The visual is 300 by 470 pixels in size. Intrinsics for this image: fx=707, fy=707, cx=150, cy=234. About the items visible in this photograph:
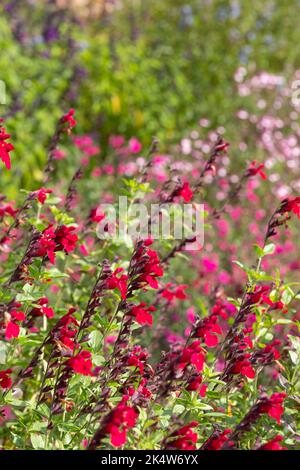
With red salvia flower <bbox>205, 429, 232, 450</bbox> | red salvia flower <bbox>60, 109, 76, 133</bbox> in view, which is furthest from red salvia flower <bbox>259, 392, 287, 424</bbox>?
red salvia flower <bbox>60, 109, 76, 133</bbox>

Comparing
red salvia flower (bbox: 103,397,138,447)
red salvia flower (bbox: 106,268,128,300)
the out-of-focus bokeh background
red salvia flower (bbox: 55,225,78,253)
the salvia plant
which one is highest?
red salvia flower (bbox: 55,225,78,253)

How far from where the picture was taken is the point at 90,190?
20.7 ft

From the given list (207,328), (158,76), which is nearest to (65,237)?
(207,328)

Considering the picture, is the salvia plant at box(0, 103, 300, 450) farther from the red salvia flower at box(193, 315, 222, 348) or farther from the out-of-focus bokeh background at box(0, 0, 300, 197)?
the out-of-focus bokeh background at box(0, 0, 300, 197)

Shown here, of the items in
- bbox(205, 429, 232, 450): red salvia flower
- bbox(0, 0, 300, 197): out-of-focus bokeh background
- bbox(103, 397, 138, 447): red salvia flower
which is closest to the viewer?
bbox(103, 397, 138, 447): red salvia flower

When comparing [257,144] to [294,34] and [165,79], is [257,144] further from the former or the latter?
[294,34]

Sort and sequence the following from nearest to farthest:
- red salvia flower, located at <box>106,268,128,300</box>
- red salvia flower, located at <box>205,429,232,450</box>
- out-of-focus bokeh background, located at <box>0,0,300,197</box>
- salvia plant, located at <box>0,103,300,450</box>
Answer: red salvia flower, located at <box>205,429,232,450</box>, salvia plant, located at <box>0,103,300,450</box>, red salvia flower, located at <box>106,268,128,300</box>, out-of-focus bokeh background, located at <box>0,0,300,197</box>

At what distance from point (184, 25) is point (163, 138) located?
2247 mm

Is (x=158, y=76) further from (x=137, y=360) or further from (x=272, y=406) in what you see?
(x=272, y=406)

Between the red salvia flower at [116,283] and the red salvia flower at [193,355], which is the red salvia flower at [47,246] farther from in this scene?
the red salvia flower at [193,355]

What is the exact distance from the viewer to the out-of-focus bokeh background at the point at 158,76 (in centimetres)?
669

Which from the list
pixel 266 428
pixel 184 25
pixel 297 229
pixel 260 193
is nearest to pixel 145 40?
pixel 184 25

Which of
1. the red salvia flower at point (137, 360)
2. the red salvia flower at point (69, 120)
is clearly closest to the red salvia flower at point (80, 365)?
the red salvia flower at point (137, 360)

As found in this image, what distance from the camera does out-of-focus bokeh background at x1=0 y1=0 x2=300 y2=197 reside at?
669 cm
